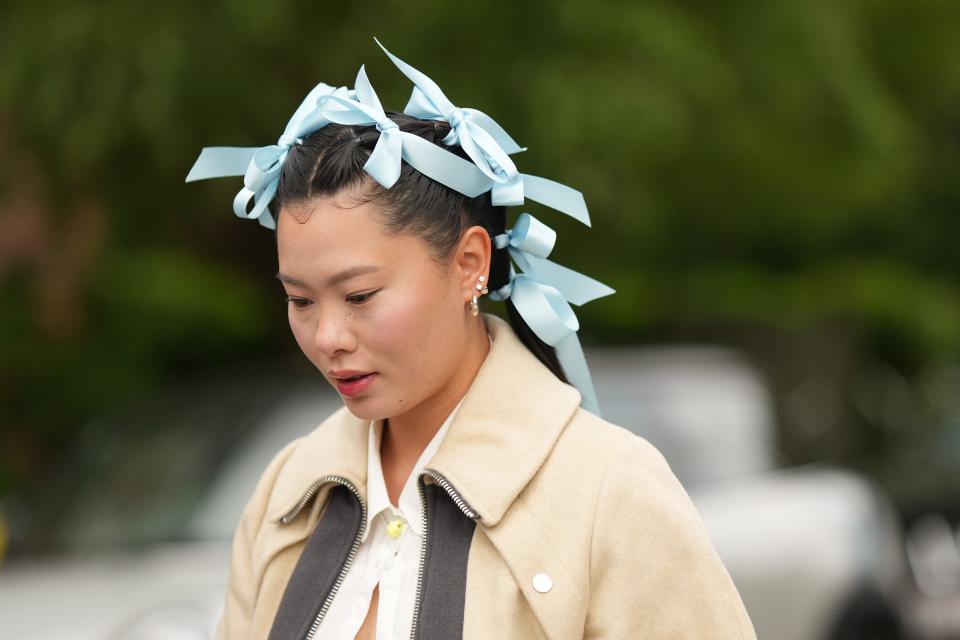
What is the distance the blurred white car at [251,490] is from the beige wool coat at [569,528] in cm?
200

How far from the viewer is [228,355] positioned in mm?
7719

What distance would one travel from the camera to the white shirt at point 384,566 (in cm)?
195

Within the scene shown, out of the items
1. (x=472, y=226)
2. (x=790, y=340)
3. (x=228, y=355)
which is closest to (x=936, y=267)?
(x=790, y=340)

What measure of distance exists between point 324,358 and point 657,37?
12.6 feet

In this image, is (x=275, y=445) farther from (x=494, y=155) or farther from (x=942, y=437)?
(x=942, y=437)

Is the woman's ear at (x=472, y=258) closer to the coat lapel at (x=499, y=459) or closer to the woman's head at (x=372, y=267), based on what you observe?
the woman's head at (x=372, y=267)

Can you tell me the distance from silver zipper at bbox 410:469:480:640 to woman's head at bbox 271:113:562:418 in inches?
4.4

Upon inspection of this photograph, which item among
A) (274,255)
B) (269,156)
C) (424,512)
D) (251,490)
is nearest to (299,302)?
(269,156)

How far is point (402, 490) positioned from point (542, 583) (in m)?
0.32

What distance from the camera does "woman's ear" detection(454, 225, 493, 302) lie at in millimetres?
1996

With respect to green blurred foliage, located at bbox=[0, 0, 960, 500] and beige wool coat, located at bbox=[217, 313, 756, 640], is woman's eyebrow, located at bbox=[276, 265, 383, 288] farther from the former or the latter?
green blurred foliage, located at bbox=[0, 0, 960, 500]

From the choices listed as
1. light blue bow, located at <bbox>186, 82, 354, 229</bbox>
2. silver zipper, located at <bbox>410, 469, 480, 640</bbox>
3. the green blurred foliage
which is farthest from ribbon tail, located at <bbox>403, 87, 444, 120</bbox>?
the green blurred foliage

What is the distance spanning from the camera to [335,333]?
6.21 feet

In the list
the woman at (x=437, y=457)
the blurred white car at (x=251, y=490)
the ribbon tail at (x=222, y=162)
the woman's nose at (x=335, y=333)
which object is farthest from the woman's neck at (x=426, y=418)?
A: the blurred white car at (x=251, y=490)
